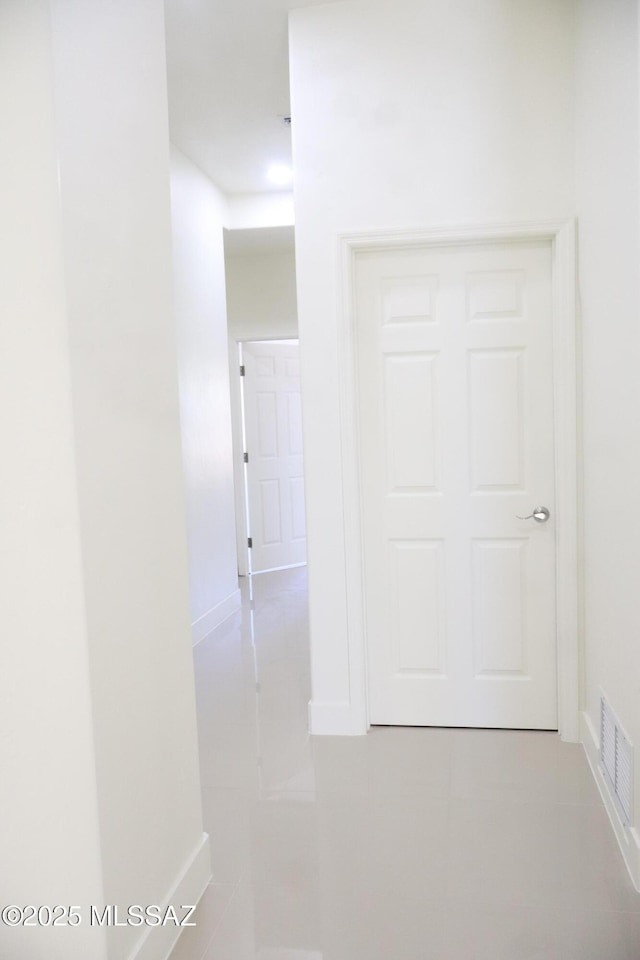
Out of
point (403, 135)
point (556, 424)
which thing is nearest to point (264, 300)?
point (403, 135)

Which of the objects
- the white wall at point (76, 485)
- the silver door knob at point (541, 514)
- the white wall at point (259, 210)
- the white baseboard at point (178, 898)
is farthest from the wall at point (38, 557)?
the white wall at point (259, 210)

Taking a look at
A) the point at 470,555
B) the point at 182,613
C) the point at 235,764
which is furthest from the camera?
the point at 470,555

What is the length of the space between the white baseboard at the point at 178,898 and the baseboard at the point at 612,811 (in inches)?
48.8

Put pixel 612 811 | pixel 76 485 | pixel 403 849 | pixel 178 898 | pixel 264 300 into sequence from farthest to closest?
1. pixel 264 300
2. pixel 612 811
3. pixel 403 849
4. pixel 178 898
5. pixel 76 485

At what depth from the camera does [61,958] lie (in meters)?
1.62

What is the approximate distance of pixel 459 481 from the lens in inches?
127

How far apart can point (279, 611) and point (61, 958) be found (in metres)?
4.00

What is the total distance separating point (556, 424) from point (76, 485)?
217 cm

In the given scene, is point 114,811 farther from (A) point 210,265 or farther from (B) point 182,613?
(A) point 210,265

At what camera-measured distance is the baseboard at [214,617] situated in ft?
15.9

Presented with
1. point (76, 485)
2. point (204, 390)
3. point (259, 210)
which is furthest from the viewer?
point (259, 210)

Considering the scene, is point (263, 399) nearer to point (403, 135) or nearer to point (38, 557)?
point (403, 135)

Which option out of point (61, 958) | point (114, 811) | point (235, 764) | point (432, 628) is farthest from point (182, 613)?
point (432, 628)

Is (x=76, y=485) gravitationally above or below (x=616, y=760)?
above
